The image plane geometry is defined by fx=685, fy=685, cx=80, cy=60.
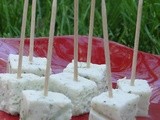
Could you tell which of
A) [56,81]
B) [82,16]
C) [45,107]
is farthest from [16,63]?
[82,16]

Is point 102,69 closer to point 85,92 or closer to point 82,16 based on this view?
point 85,92

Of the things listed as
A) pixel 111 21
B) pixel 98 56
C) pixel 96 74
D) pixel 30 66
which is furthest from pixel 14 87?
pixel 111 21

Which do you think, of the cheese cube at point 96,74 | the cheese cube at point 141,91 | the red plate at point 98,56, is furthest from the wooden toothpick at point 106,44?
the red plate at point 98,56

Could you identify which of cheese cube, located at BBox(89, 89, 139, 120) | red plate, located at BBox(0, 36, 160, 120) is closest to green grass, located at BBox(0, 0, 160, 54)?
red plate, located at BBox(0, 36, 160, 120)

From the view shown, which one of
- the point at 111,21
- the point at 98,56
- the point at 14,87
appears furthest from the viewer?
the point at 111,21

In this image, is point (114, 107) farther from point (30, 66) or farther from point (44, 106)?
point (30, 66)

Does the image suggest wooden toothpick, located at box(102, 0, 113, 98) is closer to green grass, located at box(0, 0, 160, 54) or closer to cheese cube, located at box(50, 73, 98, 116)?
cheese cube, located at box(50, 73, 98, 116)

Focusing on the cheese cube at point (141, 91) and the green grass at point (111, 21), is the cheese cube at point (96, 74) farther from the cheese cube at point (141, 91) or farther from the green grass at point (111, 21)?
the green grass at point (111, 21)
